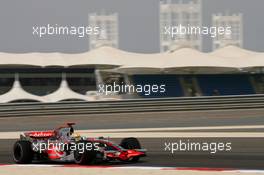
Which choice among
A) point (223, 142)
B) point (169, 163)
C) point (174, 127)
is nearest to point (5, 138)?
point (174, 127)

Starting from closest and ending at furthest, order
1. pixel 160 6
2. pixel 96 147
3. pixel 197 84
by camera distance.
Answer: pixel 96 147 < pixel 197 84 < pixel 160 6

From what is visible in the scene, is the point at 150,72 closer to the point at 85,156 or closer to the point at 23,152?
the point at 23,152

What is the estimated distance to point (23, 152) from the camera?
39.3 feet

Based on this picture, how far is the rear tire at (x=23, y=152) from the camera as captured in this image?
1200cm

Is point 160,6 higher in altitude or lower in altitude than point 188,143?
higher

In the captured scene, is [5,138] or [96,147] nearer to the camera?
[96,147]

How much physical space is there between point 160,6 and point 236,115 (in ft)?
125

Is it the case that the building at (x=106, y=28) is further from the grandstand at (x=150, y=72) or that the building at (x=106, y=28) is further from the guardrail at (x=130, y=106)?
the guardrail at (x=130, y=106)

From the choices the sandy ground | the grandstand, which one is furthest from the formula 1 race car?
the grandstand

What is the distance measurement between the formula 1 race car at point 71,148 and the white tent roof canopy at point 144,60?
34524 mm

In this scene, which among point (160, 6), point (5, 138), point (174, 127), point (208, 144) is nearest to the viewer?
point (208, 144)

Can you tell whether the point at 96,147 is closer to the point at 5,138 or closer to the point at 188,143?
the point at 188,143

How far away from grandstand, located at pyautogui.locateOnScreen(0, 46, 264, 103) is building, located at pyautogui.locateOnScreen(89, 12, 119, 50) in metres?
3.72

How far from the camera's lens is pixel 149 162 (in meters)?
11.7
